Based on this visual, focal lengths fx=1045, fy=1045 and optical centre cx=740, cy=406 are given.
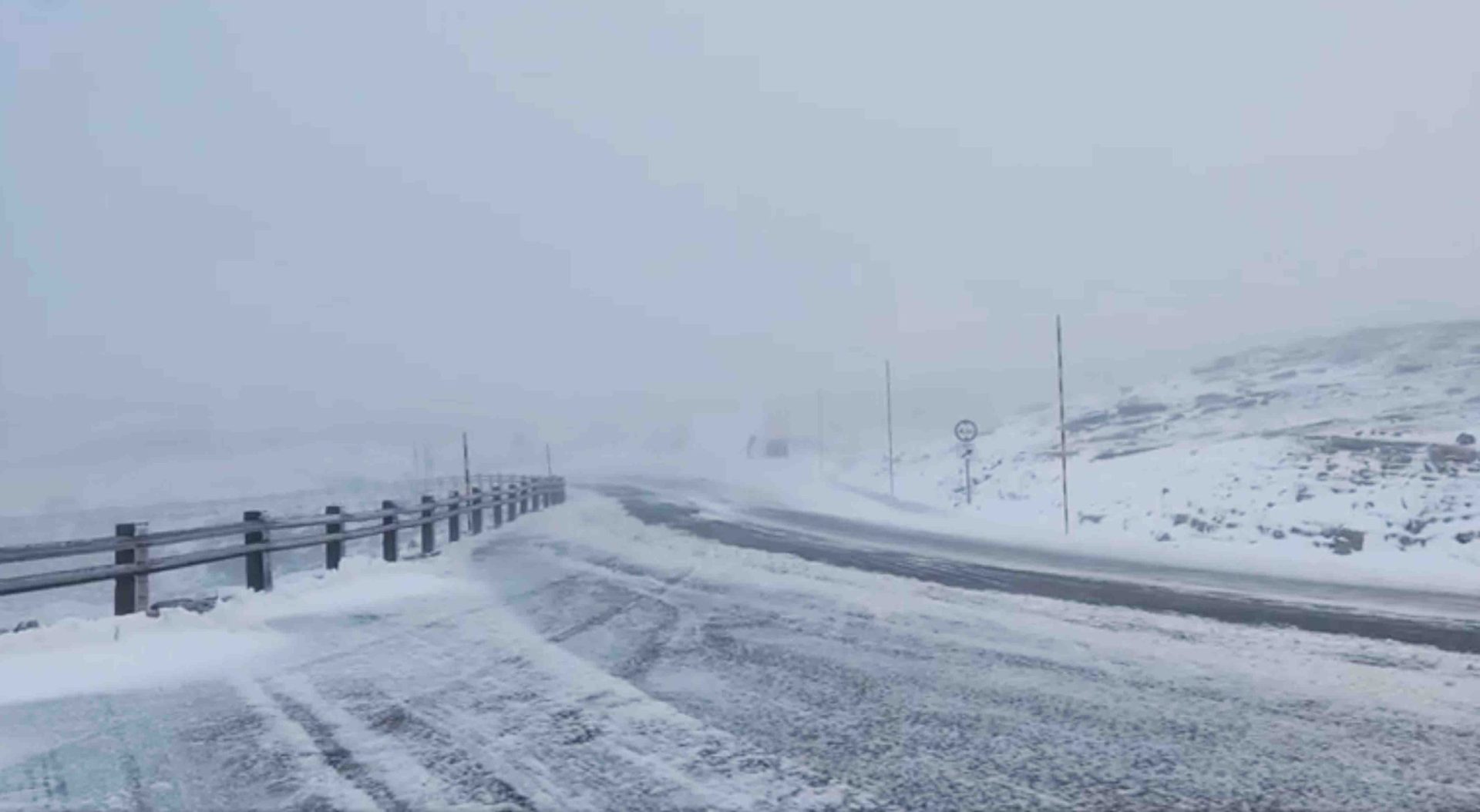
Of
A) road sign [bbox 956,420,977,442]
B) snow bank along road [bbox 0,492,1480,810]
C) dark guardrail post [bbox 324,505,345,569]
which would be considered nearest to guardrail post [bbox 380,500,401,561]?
dark guardrail post [bbox 324,505,345,569]

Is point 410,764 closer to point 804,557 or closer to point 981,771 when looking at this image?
point 981,771

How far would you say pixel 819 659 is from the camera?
7.95 metres

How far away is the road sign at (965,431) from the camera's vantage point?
3384 centimetres

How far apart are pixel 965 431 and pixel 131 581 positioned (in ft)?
89.1

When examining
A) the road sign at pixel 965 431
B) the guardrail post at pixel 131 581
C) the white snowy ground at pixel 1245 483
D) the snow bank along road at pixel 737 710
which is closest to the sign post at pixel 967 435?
the road sign at pixel 965 431

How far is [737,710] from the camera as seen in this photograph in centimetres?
634

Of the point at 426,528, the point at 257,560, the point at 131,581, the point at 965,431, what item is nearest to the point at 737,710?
the point at 131,581

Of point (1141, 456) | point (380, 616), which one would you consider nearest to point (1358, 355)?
point (1141, 456)

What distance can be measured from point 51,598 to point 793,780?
94.3ft

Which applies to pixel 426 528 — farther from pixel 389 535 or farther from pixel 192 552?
→ pixel 192 552

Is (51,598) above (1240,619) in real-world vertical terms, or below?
below

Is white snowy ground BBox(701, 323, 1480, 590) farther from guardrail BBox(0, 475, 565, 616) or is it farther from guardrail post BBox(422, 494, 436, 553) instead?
guardrail BBox(0, 475, 565, 616)

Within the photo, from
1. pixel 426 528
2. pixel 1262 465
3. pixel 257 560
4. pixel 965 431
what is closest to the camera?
pixel 257 560

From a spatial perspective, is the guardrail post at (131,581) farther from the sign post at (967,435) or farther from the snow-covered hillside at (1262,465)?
the sign post at (967,435)
